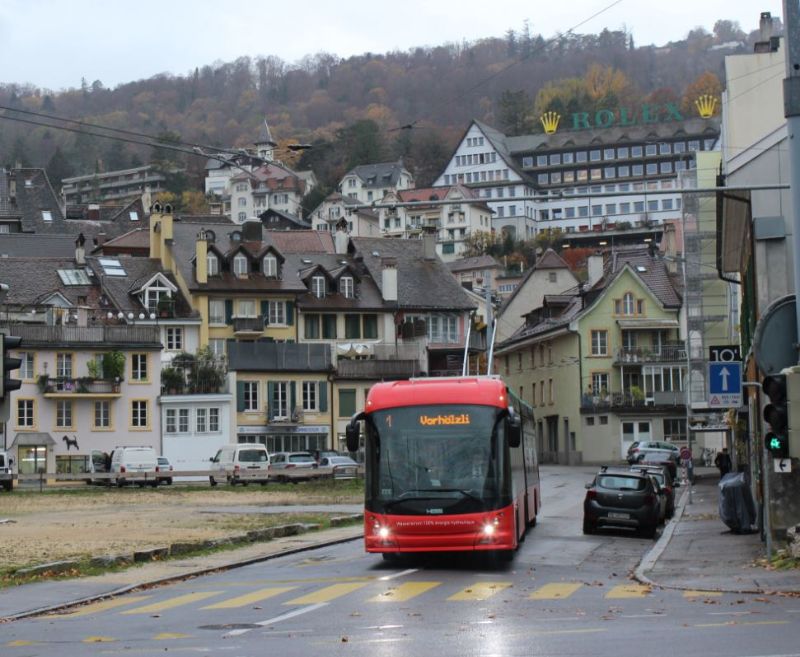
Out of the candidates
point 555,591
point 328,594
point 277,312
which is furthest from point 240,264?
point 555,591

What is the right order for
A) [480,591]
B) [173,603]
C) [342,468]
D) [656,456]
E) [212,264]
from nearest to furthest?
[173,603], [480,591], [656,456], [342,468], [212,264]

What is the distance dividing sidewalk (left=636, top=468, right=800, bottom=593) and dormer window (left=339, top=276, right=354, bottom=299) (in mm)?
50516

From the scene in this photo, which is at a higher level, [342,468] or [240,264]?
[240,264]

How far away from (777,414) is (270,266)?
6959 cm

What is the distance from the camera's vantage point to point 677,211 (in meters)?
178

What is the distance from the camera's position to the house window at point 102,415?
263ft

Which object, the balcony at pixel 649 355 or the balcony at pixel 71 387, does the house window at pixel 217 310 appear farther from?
the balcony at pixel 649 355

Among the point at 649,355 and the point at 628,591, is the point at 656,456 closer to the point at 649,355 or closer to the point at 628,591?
the point at 649,355

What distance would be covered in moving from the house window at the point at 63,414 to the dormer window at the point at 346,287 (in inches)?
732

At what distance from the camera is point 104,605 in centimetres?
2061

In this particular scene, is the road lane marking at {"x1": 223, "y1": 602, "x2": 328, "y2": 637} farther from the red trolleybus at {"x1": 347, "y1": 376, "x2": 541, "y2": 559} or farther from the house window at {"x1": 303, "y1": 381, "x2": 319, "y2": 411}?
the house window at {"x1": 303, "y1": 381, "x2": 319, "y2": 411}

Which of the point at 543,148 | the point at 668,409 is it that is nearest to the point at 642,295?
the point at 668,409

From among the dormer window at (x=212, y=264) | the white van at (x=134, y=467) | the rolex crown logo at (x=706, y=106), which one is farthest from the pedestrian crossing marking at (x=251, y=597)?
the rolex crown logo at (x=706, y=106)

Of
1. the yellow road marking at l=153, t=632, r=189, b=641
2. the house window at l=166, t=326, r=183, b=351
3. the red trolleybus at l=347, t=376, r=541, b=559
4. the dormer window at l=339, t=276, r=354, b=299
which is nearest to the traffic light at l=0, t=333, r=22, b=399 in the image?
the yellow road marking at l=153, t=632, r=189, b=641
